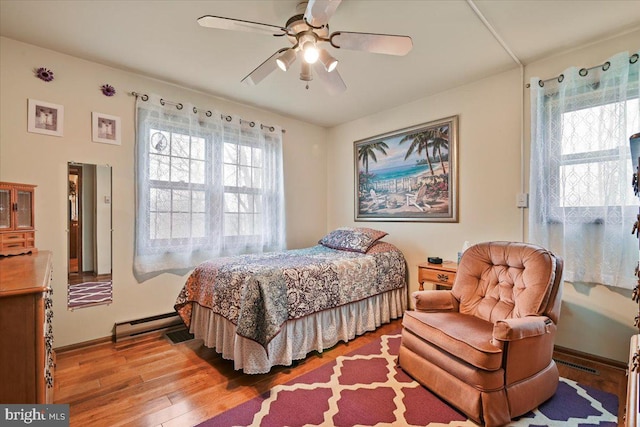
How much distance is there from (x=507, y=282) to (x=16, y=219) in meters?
3.39

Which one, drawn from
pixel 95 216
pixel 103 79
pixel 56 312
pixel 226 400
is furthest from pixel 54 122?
pixel 226 400

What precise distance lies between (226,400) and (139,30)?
259 cm

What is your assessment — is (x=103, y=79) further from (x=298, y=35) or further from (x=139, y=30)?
(x=298, y=35)

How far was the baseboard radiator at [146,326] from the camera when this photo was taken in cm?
265

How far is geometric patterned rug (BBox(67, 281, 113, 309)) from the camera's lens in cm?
249

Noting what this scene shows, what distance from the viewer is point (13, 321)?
0.89m

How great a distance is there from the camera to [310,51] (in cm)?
175

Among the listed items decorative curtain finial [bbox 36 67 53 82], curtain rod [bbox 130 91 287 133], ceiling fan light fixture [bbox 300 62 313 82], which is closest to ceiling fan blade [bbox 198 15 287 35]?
ceiling fan light fixture [bbox 300 62 313 82]

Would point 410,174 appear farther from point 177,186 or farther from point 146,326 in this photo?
point 146,326

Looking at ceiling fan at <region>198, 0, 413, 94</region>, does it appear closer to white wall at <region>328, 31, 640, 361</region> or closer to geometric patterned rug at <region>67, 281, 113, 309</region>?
white wall at <region>328, 31, 640, 361</region>

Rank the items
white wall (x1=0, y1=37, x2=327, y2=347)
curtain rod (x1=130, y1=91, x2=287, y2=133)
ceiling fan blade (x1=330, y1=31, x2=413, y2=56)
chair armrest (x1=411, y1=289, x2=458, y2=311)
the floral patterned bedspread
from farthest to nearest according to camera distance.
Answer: curtain rod (x1=130, y1=91, x2=287, y2=133) < white wall (x1=0, y1=37, x2=327, y2=347) < chair armrest (x1=411, y1=289, x2=458, y2=311) < the floral patterned bedspread < ceiling fan blade (x1=330, y1=31, x2=413, y2=56)

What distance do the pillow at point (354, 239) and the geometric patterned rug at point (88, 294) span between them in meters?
2.23

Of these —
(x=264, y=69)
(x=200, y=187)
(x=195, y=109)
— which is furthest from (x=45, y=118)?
(x=264, y=69)

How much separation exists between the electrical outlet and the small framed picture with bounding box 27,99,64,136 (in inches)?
157
